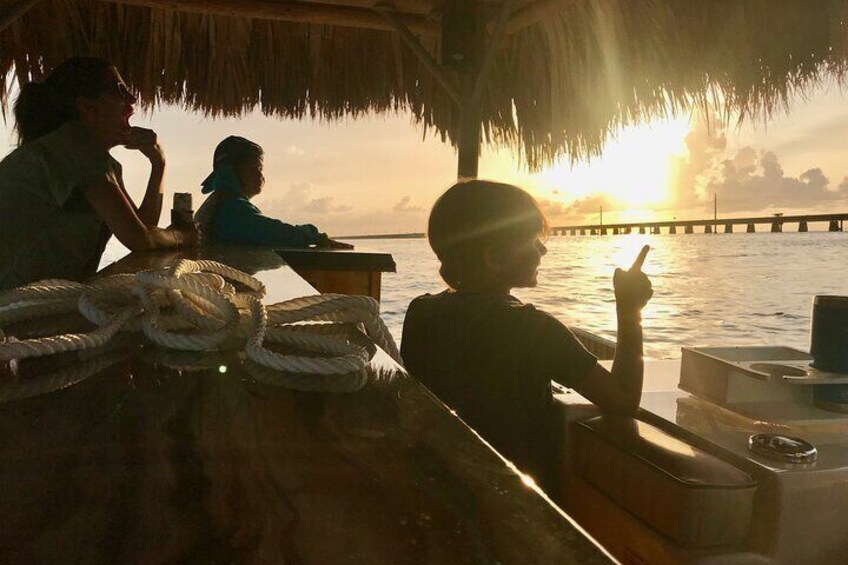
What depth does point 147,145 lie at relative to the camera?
2.85 metres

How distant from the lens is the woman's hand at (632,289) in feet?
4.67

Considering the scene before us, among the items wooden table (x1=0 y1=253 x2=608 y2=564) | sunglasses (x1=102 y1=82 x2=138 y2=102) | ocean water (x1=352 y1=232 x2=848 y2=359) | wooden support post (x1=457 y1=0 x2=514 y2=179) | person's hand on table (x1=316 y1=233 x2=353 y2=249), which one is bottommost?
ocean water (x1=352 y1=232 x2=848 y2=359)

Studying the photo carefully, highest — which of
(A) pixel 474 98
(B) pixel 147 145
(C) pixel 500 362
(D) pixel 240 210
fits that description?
(A) pixel 474 98

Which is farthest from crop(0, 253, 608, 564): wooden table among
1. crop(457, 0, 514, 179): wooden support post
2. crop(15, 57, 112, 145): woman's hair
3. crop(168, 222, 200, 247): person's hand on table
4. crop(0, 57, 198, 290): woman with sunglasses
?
crop(457, 0, 514, 179): wooden support post

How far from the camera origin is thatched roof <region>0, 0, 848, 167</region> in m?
3.44

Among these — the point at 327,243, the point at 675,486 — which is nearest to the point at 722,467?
the point at 675,486

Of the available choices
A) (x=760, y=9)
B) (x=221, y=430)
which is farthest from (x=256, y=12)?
(x=221, y=430)

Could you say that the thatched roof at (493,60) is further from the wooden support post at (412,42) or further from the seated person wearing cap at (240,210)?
the seated person wearing cap at (240,210)

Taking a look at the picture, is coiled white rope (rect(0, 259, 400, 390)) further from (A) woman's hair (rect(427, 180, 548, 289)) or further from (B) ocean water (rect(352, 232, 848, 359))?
(B) ocean water (rect(352, 232, 848, 359))

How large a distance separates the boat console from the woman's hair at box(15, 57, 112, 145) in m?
1.86

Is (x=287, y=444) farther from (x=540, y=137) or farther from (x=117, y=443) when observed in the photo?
(x=540, y=137)

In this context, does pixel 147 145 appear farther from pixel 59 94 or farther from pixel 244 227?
pixel 59 94

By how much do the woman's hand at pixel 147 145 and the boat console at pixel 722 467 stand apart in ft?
7.26

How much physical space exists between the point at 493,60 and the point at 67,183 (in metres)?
2.46
